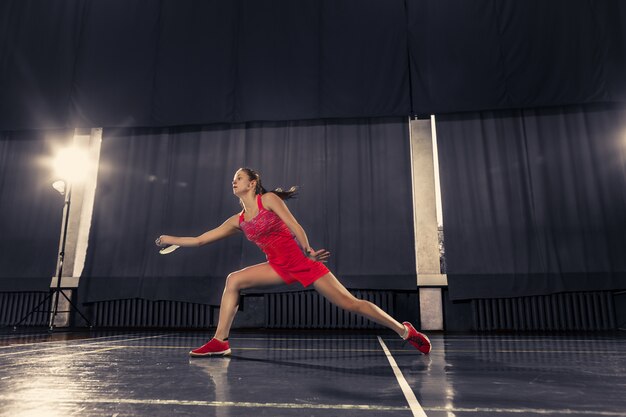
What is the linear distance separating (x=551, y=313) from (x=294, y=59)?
14.9ft

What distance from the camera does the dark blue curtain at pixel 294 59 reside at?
18.2ft

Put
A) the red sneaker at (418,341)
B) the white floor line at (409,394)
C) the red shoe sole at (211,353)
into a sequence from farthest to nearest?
the red sneaker at (418,341), the red shoe sole at (211,353), the white floor line at (409,394)

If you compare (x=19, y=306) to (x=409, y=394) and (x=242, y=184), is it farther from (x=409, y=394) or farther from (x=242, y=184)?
(x=409, y=394)

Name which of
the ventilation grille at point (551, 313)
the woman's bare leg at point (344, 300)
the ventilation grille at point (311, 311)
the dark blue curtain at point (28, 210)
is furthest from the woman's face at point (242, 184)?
the dark blue curtain at point (28, 210)

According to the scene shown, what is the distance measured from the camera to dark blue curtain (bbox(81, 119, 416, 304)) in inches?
211

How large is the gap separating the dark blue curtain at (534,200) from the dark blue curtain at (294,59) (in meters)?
0.30

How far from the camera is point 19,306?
6.05 m

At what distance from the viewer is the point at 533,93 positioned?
5461mm

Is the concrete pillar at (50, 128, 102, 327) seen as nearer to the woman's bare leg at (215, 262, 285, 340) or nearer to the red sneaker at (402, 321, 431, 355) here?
the woman's bare leg at (215, 262, 285, 340)

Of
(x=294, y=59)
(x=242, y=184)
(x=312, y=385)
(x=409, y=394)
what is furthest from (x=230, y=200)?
(x=409, y=394)

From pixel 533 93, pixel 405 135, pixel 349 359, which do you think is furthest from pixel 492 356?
pixel 533 93

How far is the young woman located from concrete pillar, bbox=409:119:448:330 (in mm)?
2836

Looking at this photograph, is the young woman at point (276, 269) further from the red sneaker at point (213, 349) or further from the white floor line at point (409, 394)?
the white floor line at point (409, 394)

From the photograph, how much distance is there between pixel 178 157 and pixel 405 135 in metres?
3.14
